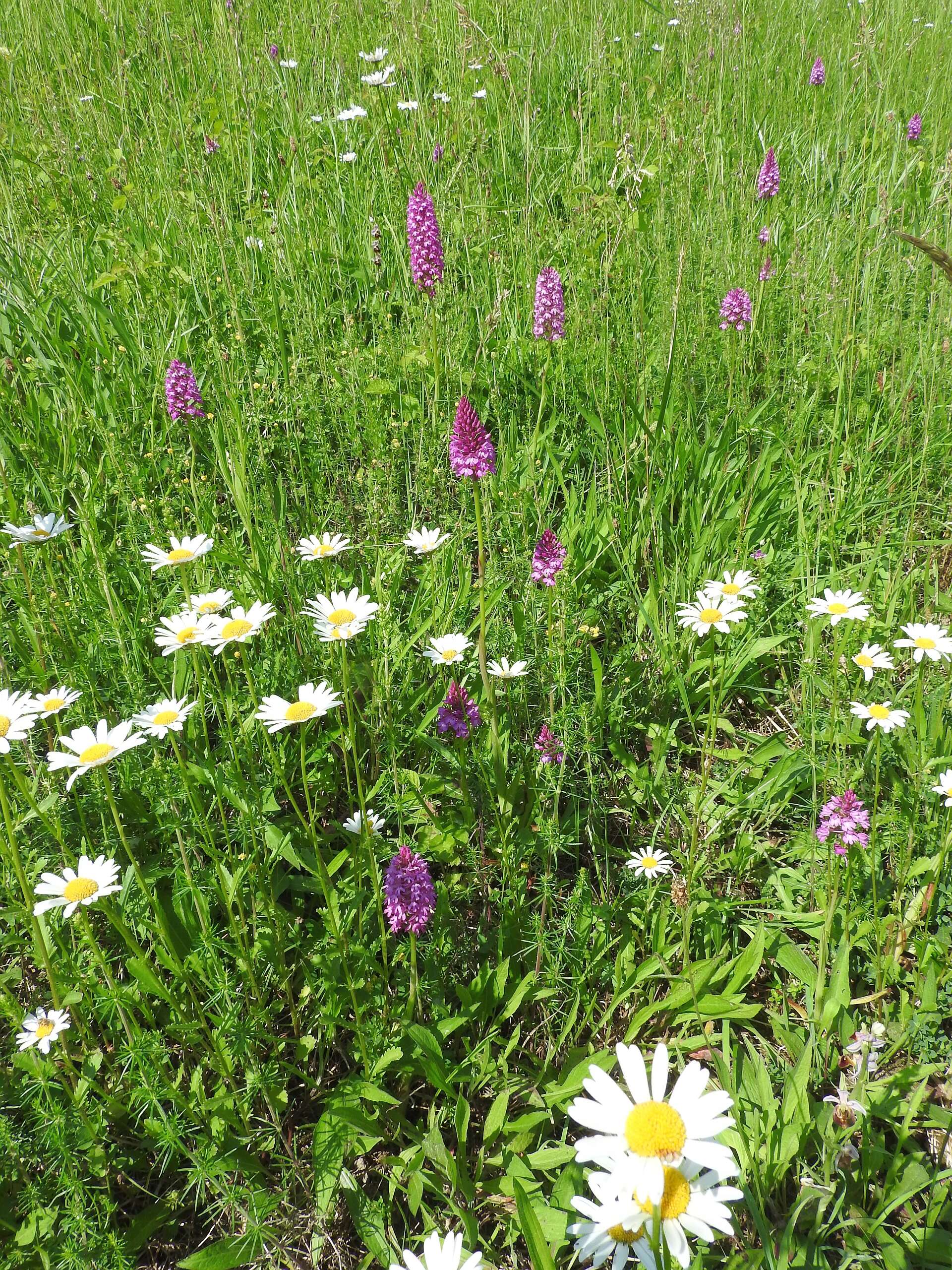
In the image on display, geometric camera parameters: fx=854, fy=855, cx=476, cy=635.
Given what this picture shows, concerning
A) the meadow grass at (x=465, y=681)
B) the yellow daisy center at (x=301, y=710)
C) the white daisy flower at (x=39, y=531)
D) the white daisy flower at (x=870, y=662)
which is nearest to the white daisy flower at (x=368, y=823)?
the meadow grass at (x=465, y=681)

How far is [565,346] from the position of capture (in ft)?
8.93

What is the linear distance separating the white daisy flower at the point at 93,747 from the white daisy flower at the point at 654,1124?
0.83 m

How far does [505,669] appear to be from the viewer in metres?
1.74

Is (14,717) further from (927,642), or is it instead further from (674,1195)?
(927,642)

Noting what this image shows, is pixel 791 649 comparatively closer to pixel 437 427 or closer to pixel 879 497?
pixel 879 497

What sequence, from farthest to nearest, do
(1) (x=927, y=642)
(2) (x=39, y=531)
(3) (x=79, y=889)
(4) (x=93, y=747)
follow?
(2) (x=39, y=531) < (1) (x=927, y=642) < (4) (x=93, y=747) < (3) (x=79, y=889)

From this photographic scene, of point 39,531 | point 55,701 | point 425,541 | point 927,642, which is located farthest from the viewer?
point 425,541

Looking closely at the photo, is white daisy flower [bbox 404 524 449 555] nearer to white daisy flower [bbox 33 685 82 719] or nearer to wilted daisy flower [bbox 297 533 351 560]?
wilted daisy flower [bbox 297 533 351 560]

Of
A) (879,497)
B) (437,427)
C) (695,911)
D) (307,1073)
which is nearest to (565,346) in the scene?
(437,427)

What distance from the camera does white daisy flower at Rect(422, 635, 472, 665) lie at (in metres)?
1.65

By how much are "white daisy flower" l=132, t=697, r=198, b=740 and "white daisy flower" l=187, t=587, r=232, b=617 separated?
0.56 feet

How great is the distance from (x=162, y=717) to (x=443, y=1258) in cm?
91

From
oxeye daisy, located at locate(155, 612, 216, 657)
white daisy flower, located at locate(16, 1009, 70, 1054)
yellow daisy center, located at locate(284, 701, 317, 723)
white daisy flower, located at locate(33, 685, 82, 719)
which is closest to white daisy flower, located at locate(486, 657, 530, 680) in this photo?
yellow daisy center, located at locate(284, 701, 317, 723)

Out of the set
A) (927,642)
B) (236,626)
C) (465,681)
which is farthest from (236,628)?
(927,642)
